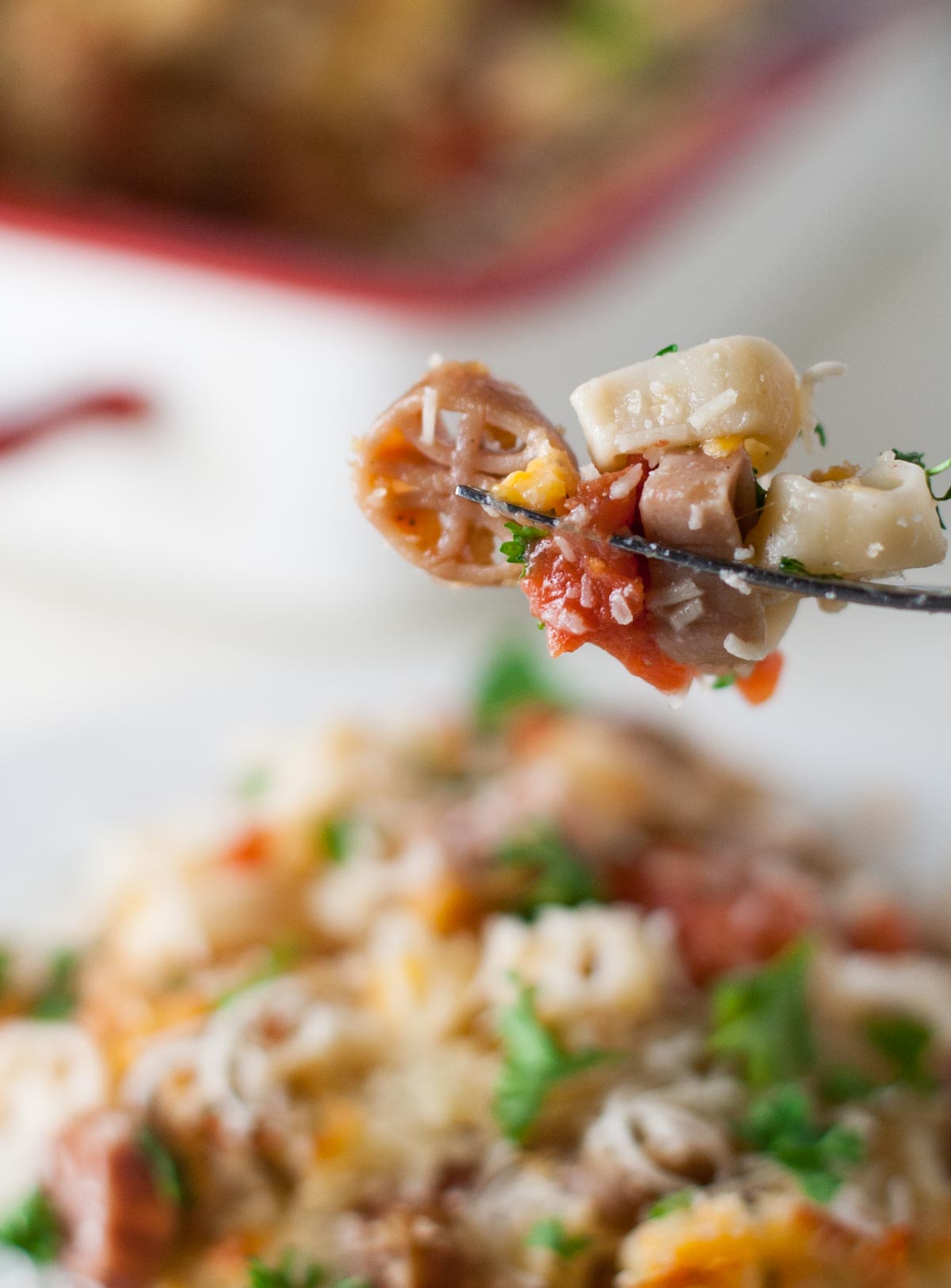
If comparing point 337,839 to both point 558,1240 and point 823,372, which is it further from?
point 823,372

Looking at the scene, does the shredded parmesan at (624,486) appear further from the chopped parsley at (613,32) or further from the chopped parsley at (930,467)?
the chopped parsley at (613,32)

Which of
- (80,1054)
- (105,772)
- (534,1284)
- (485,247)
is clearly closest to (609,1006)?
(534,1284)

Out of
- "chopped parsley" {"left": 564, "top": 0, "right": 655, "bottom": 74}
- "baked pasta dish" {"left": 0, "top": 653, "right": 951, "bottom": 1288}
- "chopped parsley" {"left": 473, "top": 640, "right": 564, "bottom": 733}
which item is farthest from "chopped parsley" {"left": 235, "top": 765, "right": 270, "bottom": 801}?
"chopped parsley" {"left": 564, "top": 0, "right": 655, "bottom": 74}

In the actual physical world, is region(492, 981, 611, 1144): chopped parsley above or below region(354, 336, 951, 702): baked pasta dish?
below

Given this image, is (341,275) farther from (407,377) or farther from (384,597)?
(384,597)

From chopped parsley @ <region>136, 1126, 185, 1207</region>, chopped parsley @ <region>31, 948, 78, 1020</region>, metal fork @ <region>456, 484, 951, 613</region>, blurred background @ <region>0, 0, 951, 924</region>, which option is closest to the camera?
metal fork @ <region>456, 484, 951, 613</region>

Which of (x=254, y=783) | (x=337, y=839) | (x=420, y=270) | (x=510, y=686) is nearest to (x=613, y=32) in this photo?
(x=420, y=270)

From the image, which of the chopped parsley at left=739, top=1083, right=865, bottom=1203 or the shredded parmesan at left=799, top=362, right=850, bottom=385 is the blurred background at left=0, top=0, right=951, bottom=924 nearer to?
the shredded parmesan at left=799, top=362, right=850, bottom=385
